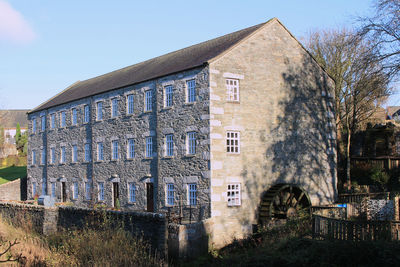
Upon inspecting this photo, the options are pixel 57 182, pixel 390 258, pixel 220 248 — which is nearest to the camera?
pixel 390 258

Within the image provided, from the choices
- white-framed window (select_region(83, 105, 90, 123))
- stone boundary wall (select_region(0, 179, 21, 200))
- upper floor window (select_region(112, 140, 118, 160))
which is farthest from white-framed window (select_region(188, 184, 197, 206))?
stone boundary wall (select_region(0, 179, 21, 200))

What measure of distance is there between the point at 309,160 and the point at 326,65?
1274 centimetres

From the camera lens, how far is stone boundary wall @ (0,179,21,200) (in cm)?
3862

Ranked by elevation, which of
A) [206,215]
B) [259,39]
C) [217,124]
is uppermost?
[259,39]

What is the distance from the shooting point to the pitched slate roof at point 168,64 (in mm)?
23745

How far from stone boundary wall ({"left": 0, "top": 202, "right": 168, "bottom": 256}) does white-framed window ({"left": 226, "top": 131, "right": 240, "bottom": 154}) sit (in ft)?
20.6

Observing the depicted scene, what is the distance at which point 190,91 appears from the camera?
2275 centimetres

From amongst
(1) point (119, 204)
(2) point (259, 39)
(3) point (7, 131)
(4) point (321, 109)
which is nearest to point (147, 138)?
(1) point (119, 204)

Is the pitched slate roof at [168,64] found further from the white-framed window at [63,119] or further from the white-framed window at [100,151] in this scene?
the white-framed window at [100,151]

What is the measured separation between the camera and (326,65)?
35.5 m

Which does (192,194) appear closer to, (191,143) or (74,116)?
(191,143)

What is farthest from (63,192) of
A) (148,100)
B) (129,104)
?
(148,100)

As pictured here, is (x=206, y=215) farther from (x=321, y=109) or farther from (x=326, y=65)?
(x=326, y=65)

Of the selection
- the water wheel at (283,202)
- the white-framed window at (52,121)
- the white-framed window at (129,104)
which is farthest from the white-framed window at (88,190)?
the water wheel at (283,202)
